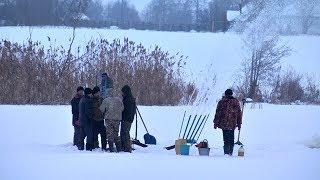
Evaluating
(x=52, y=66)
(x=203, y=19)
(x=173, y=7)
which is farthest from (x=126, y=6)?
(x=52, y=66)

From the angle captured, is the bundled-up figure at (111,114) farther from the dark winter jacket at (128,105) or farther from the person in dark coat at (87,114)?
the person in dark coat at (87,114)

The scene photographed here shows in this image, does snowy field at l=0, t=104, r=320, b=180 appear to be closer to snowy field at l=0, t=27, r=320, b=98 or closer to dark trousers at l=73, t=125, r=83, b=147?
dark trousers at l=73, t=125, r=83, b=147

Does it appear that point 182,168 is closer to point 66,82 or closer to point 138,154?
point 138,154

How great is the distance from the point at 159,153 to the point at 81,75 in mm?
9437

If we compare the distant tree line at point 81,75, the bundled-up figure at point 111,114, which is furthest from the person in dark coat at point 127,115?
the distant tree line at point 81,75

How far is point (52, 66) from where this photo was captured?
21938 mm

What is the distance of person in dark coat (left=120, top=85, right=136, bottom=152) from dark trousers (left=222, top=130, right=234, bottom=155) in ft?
6.90

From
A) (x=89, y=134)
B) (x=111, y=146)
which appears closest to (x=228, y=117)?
(x=111, y=146)

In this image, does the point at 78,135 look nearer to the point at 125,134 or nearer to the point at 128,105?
the point at 125,134

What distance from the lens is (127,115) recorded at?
12.8 m

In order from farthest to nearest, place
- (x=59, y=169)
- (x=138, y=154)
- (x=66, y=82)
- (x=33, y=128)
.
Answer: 1. (x=66, y=82)
2. (x=33, y=128)
3. (x=138, y=154)
4. (x=59, y=169)

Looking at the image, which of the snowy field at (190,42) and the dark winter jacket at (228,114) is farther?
the snowy field at (190,42)

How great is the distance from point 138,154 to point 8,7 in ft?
140

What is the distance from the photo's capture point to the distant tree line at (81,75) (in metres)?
21.3
